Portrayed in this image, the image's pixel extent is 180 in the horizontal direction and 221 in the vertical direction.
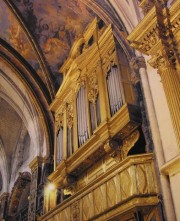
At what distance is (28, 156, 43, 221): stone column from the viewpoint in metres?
11.1

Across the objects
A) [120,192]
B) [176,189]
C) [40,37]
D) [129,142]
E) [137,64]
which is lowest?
[176,189]

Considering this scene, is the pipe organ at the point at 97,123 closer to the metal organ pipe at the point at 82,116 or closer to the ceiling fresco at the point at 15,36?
the metal organ pipe at the point at 82,116

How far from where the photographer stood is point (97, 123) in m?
8.07

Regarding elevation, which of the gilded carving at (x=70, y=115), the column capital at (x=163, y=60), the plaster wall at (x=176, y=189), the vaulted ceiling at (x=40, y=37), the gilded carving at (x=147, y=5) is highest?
the vaulted ceiling at (x=40, y=37)

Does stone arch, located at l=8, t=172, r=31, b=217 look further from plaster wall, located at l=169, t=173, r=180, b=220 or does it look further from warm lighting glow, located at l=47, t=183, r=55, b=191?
plaster wall, located at l=169, t=173, r=180, b=220

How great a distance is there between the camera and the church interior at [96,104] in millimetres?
5984

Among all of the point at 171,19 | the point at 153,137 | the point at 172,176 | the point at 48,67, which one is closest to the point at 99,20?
the point at 48,67

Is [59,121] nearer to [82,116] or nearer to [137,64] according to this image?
[82,116]

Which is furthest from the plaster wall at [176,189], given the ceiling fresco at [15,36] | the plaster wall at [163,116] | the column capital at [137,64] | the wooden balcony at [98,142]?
the ceiling fresco at [15,36]

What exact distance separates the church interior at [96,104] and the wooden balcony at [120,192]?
0.06 ft

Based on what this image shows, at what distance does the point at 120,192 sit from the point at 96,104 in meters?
2.96

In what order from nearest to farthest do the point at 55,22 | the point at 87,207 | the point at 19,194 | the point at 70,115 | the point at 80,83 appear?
the point at 87,207, the point at 80,83, the point at 70,115, the point at 55,22, the point at 19,194

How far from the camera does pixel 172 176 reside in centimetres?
552

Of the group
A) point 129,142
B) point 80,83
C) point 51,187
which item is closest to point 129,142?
point 129,142
